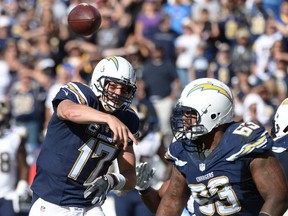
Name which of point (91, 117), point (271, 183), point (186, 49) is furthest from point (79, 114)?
point (186, 49)

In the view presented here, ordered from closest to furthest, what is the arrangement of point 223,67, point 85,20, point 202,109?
point 202,109
point 85,20
point 223,67

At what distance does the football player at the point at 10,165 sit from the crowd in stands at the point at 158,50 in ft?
8.95

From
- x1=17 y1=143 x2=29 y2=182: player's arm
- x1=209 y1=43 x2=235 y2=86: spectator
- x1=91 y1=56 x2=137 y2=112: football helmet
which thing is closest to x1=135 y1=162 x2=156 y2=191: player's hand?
x1=91 y1=56 x2=137 y2=112: football helmet

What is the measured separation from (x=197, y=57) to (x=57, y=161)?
6804 millimetres

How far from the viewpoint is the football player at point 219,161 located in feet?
13.9

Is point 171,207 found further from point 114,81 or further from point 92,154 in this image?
point 114,81

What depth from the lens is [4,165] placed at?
7.55 meters

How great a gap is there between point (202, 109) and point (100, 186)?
3.06 ft

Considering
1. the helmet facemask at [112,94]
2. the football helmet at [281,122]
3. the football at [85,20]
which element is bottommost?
the football helmet at [281,122]

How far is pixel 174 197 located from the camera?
Result: 15.4ft

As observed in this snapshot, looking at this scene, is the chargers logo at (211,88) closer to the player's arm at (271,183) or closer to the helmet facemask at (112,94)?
the player's arm at (271,183)

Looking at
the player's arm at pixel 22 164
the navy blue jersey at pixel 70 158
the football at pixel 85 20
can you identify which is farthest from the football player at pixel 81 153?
the player's arm at pixel 22 164

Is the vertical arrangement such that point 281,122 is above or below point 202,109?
below

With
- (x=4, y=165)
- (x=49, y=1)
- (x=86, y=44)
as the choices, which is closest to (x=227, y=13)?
(x=86, y=44)
